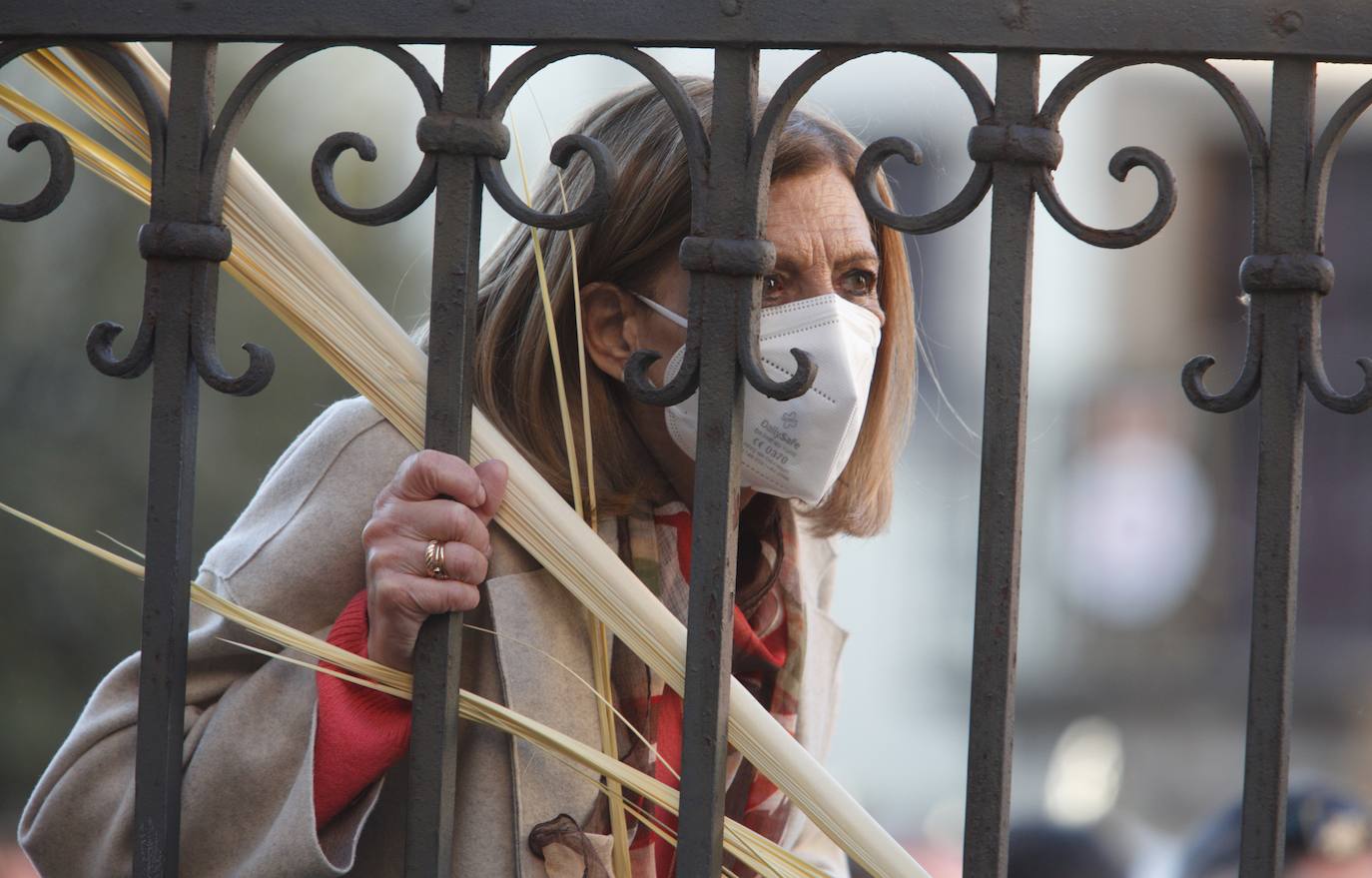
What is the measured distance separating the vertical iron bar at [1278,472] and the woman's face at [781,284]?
0.57 meters

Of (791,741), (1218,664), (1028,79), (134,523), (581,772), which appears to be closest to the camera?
(1028,79)

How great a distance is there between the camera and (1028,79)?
4.11 ft

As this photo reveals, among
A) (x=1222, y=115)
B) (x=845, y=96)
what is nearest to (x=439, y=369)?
(x=845, y=96)

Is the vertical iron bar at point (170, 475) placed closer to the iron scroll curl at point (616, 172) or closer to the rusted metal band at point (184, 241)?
the rusted metal band at point (184, 241)

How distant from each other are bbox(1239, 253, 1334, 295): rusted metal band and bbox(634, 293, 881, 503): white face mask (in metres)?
0.44

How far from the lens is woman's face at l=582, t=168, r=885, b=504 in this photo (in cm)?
171

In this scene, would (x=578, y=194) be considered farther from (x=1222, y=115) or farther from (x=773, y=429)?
(x=1222, y=115)

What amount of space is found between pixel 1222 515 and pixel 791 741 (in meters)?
8.81

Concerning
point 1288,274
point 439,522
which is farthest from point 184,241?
point 1288,274

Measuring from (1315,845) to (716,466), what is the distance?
3042 mm

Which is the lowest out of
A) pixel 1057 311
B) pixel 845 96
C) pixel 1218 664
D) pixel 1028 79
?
pixel 1218 664

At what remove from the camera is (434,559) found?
1366mm

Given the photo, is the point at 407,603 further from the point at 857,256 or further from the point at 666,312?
the point at 857,256

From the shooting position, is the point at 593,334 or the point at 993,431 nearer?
the point at 993,431
